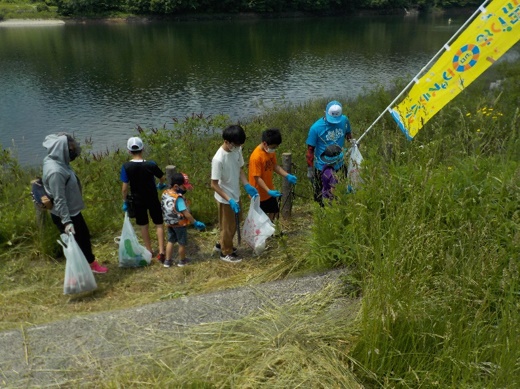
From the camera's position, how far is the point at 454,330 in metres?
2.22

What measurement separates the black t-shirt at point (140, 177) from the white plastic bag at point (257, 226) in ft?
3.27

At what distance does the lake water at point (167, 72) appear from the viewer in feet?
50.5

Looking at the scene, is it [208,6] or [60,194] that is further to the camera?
[208,6]

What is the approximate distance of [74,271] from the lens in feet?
12.8

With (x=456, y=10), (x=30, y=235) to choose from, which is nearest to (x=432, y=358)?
(x=30, y=235)

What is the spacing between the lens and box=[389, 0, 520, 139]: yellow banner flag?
16.6 ft

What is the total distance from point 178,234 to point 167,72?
19568 mm

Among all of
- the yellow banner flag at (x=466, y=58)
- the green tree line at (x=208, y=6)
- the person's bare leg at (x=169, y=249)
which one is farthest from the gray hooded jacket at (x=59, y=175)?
the green tree line at (x=208, y=6)

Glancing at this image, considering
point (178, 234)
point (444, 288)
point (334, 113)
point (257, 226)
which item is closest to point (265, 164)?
point (257, 226)

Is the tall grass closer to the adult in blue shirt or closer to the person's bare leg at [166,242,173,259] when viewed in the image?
the adult in blue shirt

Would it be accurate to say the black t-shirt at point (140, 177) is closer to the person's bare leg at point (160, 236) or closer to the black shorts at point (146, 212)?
the black shorts at point (146, 212)

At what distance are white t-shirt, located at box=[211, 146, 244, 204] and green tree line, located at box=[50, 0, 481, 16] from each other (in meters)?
48.2

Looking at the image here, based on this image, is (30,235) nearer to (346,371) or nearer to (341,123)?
(341,123)

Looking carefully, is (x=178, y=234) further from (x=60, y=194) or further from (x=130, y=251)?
(x=60, y=194)
